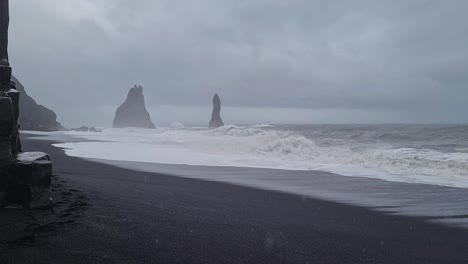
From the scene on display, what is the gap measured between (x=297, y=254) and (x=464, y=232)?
3709 mm

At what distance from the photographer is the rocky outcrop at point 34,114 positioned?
65.1 metres

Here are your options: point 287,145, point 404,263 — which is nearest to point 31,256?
point 404,263

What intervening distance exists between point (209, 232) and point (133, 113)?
10554 cm

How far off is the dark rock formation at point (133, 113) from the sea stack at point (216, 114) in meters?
27.6

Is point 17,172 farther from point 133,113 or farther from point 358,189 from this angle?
point 133,113

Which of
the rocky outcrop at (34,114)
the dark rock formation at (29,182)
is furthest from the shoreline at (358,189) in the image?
the rocky outcrop at (34,114)

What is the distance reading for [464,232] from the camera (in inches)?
264

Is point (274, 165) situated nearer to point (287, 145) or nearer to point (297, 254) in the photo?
point (287, 145)

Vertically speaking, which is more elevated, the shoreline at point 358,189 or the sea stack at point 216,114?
the sea stack at point 216,114

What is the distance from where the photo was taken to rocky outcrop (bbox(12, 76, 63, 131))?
65.1m

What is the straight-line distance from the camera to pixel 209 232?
5965 mm

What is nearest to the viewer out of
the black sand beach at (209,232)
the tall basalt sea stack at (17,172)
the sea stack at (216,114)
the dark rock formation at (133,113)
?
the black sand beach at (209,232)

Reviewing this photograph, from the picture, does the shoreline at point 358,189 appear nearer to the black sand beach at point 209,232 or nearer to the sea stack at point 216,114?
the black sand beach at point 209,232

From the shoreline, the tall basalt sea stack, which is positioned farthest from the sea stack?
the tall basalt sea stack
